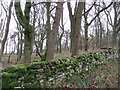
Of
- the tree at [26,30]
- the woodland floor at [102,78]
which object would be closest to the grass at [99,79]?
the woodland floor at [102,78]

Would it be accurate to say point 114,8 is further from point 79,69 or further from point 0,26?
point 79,69

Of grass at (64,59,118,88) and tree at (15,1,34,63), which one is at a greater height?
tree at (15,1,34,63)

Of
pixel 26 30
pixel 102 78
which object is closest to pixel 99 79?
pixel 102 78

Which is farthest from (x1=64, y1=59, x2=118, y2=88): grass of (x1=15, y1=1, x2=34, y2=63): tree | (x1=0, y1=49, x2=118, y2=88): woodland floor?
(x1=15, y1=1, x2=34, y2=63): tree

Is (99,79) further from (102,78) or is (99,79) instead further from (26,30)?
(26,30)

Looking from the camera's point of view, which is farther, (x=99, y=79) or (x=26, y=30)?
(x=26, y=30)

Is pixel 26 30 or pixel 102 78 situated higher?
pixel 26 30

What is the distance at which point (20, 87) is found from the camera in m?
4.48

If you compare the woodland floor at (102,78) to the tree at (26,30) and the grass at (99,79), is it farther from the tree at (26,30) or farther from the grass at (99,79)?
the tree at (26,30)

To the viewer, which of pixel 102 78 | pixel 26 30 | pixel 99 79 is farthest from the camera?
pixel 26 30

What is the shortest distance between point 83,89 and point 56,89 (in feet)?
3.14

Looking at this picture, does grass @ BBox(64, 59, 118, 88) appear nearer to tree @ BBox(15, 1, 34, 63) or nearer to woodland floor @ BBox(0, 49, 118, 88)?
woodland floor @ BBox(0, 49, 118, 88)

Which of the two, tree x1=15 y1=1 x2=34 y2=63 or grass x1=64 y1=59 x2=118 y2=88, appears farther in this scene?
tree x1=15 y1=1 x2=34 y2=63

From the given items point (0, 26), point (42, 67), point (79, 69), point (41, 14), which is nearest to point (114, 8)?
point (41, 14)
